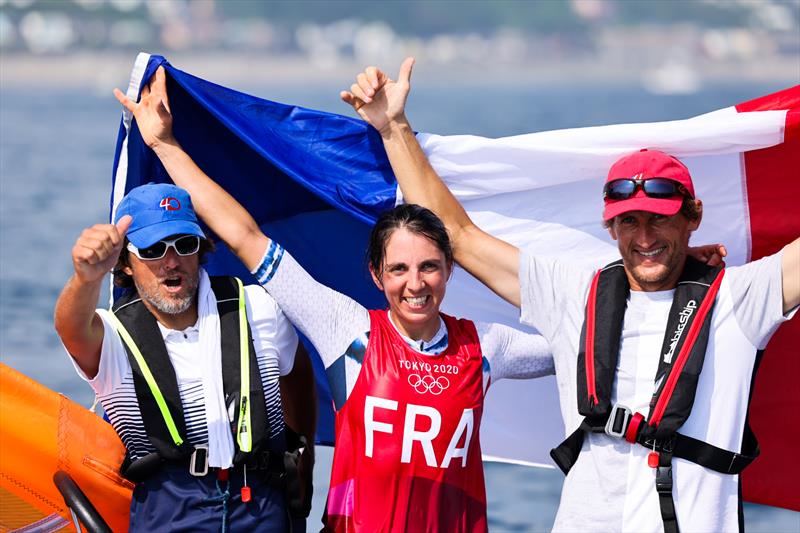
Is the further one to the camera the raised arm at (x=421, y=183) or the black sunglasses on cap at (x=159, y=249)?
the raised arm at (x=421, y=183)

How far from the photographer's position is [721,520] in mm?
4316

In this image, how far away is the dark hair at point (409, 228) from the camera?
4.54 meters

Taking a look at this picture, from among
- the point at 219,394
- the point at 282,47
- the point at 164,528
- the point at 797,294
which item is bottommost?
the point at 164,528

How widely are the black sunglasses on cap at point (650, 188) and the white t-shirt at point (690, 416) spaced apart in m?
0.33

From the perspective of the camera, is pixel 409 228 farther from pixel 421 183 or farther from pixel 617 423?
pixel 617 423

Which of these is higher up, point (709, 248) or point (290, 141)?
point (290, 141)

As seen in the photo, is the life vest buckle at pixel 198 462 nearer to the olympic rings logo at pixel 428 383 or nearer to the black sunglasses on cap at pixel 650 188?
the olympic rings logo at pixel 428 383

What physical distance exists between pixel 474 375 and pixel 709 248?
0.97m

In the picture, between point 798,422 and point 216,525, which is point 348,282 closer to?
point 216,525

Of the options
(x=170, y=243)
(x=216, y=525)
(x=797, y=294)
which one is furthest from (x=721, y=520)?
(x=170, y=243)

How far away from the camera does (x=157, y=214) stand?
14.9 ft

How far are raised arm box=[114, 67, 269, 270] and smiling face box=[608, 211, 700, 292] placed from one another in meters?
1.27

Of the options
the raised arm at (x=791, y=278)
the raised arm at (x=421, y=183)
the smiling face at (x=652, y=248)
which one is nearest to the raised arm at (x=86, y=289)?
the raised arm at (x=421, y=183)

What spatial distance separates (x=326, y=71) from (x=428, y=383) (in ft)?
422
